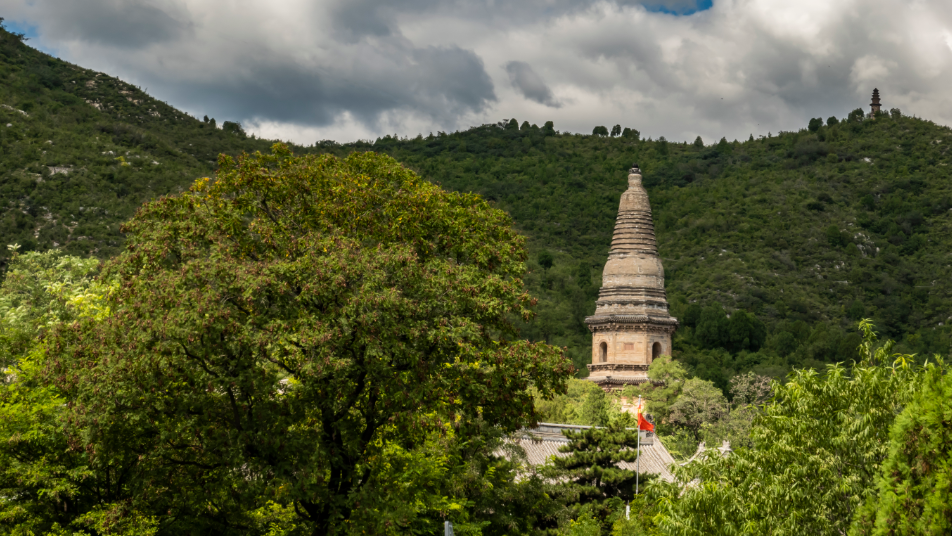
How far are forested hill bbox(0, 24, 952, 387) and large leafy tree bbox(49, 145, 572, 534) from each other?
132 feet

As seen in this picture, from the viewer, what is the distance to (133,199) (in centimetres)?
7062

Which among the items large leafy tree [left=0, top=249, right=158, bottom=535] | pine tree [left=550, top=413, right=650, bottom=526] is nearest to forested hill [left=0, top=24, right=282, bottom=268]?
pine tree [left=550, top=413, right=650, bottom=526]

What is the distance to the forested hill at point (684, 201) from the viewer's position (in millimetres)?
73562

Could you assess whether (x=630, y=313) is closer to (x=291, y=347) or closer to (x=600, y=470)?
(x=600, y=470)

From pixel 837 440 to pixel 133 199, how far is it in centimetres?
6191

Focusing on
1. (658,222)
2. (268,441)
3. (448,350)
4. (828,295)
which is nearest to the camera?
(268,441)

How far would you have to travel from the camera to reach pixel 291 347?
17375 mm

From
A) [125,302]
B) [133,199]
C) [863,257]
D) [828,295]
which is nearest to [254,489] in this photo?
[125,302]

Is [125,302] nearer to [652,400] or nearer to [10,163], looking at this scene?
[652,400]

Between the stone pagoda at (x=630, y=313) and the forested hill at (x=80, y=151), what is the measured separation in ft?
88.5

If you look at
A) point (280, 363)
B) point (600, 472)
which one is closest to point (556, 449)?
point (600, 472)

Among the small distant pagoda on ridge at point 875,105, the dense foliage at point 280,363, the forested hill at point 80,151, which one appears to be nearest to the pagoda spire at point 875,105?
the small distant pagoda on ridge at point 875,105

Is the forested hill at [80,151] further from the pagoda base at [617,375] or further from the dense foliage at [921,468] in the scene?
the dense foliage at [921,468]

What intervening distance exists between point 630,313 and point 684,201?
58894 millimetres
